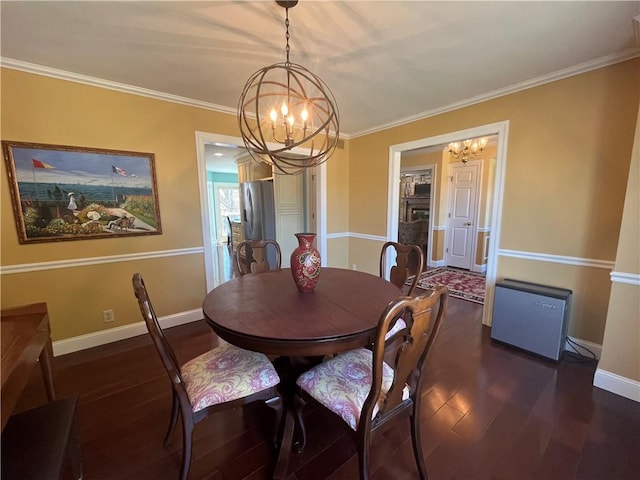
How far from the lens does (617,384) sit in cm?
182

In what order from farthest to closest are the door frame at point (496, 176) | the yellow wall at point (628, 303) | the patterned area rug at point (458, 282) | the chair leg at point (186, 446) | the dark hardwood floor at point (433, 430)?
1. the patterned area rug at point (458, 282)
2. the door frame at point (496, 176)
3. the yellow wall at point (628, 303)
4. the dark hardwood floor at point (433, 430)
5. the chair leg at point (186, 446)

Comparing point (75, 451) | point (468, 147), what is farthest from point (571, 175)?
point (75, 451)

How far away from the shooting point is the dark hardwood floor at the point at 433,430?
132cm

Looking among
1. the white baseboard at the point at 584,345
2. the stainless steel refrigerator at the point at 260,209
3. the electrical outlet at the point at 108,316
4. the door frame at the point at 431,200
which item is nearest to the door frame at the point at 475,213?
the door frame at the point at 431,200

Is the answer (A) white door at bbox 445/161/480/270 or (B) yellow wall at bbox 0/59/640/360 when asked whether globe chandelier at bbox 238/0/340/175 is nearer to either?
(B) yellow wall at bbox 0/59/640/360

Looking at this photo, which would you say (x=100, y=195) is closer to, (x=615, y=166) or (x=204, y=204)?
(x=204, y=204)

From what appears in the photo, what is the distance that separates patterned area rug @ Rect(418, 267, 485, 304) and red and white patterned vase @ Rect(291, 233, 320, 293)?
2.84 m

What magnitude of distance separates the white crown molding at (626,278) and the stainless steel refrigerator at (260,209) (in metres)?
3.63

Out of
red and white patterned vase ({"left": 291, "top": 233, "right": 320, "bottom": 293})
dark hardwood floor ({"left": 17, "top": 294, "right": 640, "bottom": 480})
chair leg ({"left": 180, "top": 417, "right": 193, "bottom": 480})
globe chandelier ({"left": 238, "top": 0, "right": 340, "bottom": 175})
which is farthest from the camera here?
red and white patterned vase ({"left": 291, "top": 233, "right": 320, "bottom": 293})

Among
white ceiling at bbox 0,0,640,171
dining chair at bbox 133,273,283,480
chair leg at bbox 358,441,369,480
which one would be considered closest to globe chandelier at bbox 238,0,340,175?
white ceiling at bbox 0,0,640,171

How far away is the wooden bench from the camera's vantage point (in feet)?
2.67

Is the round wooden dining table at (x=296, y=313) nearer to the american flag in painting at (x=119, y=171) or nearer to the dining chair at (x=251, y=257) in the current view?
the dining chair at (x=251, y=257)

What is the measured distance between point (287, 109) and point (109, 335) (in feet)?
8.66

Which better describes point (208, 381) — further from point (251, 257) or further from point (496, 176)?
point (496, 176)
